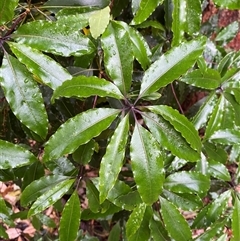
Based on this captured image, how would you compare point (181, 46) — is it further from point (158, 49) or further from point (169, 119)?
point (158, 49)

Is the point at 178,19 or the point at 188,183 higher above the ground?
the point at 178,19

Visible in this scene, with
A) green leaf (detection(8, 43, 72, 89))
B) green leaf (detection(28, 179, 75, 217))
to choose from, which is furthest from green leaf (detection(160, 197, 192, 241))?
green leaf (detection(8, 43, 72, 89))

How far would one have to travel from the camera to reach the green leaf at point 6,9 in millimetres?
893

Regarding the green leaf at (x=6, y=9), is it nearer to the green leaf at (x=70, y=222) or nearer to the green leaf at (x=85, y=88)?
the green leaf at (x=85, y=88)

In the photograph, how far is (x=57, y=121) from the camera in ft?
4.50

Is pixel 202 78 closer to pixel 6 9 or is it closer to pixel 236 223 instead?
pixel 236 223

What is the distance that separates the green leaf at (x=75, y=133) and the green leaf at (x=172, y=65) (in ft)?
0.46

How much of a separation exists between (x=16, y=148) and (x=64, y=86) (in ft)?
0.74

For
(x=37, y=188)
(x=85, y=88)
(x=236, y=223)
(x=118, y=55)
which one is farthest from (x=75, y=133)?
(x=236, y=223)

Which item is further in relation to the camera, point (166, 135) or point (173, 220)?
point (173, 220)

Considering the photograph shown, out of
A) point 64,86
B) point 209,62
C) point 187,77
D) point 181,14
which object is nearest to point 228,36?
point 209,62

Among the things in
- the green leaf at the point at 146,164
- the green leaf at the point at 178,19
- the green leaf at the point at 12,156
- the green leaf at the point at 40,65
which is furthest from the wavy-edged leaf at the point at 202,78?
the green leaf at the point at 12,156

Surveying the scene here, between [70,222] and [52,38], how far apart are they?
54cm

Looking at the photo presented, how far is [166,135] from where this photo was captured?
990 millimetres
